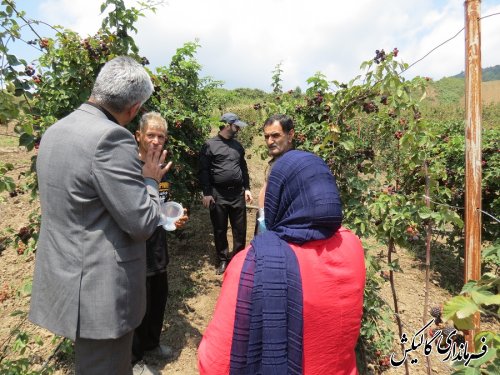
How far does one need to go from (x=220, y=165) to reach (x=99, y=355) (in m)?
2.78

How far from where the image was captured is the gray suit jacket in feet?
4.18

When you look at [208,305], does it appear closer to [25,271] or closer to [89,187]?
[25,271]

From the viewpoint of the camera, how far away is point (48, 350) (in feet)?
9.34

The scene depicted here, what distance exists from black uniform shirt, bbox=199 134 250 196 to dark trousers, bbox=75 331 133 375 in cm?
262

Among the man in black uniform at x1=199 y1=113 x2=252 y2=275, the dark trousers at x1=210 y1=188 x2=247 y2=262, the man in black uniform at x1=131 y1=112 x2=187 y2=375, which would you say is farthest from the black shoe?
the man in black uniform at x1=131 y1=112 x2=187 y2=375

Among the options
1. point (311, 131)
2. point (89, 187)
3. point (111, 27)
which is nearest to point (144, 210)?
point (89, 187)

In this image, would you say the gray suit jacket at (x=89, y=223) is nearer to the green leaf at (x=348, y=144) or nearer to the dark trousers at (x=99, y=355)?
the dark trousers at (x=99, y=355)

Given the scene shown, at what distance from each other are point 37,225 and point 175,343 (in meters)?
1.51

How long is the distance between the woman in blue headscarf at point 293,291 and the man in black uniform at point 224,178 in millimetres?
2818

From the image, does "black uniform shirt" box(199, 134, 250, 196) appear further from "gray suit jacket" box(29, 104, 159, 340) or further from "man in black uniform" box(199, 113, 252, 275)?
"gray suit jacket" box(29, 104, 159, 340)

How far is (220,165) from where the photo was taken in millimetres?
4055

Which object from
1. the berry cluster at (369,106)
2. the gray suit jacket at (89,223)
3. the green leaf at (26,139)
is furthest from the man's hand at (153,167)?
the berry cluster at (369,106)

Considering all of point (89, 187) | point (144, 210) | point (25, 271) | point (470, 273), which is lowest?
point (25, 271)

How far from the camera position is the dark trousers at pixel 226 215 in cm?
412
